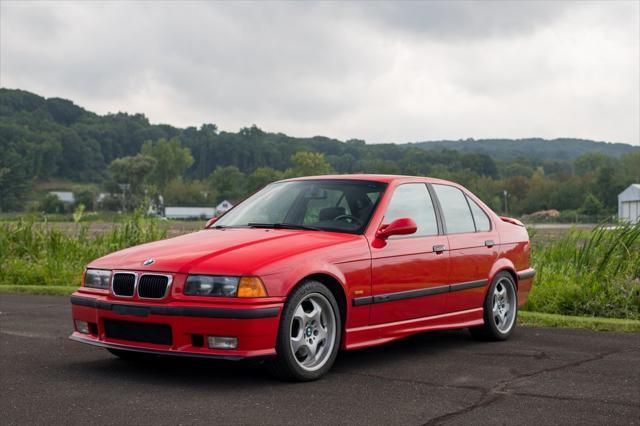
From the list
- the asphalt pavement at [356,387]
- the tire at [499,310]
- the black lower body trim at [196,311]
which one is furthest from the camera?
the tire at [499,310]

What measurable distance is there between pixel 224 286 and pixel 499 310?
3.51m

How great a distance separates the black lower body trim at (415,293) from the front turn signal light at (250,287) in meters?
0.92

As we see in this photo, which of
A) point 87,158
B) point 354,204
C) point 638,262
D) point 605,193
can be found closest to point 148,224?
point 638,262

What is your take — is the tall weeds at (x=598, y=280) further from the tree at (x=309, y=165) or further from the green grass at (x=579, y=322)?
the tree at (x=309, y=165)

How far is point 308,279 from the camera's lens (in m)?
6.09

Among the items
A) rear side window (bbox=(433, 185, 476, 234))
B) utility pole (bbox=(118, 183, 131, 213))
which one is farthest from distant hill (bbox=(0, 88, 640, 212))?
rear side window (bbox=(433, 185, 476, 234))

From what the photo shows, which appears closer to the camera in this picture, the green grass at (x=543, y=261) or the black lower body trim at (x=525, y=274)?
the black lower body trim at (x=525, y=274)

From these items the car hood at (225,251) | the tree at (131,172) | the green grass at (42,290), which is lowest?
the green grass at (42,290)

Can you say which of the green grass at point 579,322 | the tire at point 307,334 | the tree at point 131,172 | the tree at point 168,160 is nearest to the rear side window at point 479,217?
the green grass at point 579,322

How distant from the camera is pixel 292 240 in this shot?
6.36 meters

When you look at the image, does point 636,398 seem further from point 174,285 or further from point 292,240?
point 174,285

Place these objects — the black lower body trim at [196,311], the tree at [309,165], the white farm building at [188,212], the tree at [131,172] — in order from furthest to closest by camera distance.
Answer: the tree at [131,172] < the tree at [309,165] < the white farm building at [188,212] < the black lower body trim at [196,311]

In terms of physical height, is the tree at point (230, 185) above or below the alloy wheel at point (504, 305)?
above

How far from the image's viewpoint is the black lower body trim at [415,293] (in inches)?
256
